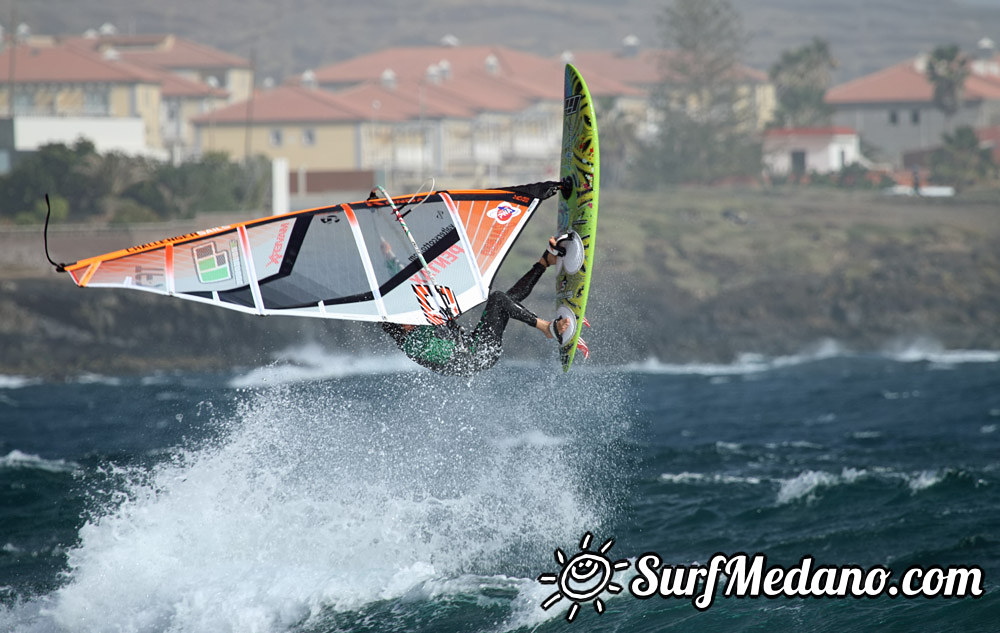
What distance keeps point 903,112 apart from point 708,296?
39392 mm

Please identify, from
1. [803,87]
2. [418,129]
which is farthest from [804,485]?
[803,87]

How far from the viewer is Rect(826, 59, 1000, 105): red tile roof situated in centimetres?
7950

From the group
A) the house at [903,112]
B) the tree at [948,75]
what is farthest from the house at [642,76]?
the tree at [948,75]

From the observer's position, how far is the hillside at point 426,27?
6693 inches

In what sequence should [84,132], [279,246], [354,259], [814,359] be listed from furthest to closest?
[84,132], [814,359], [354,259], [279,246]

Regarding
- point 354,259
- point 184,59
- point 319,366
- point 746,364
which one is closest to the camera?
point 354,259

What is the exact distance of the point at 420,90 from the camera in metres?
74.8

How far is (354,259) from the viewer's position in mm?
12508

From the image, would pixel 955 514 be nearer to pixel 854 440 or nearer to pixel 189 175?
pixel 854 440

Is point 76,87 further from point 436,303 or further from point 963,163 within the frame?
point 436,303

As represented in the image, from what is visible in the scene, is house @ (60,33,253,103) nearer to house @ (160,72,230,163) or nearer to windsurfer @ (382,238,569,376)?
house @ (160,72,230,163)

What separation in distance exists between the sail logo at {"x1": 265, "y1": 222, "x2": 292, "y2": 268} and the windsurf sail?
13mm

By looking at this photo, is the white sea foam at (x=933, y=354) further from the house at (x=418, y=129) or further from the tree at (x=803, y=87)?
the tree at (x=803, y=87)

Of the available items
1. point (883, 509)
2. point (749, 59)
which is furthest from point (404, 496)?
point (749, 59)
